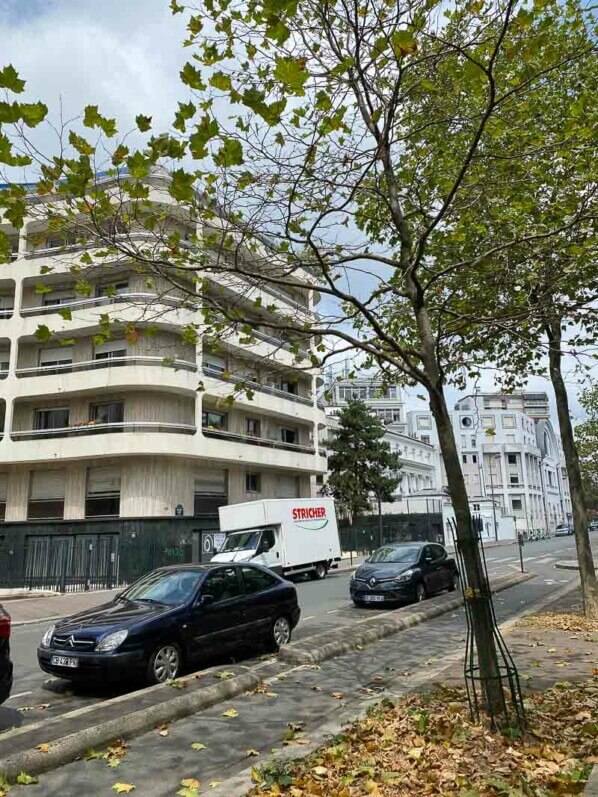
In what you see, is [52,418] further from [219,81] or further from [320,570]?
[219,81]

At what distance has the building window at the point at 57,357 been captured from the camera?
30.4 meters

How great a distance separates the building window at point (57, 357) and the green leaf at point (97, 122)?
2745 cm

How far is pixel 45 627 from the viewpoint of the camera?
47.9 ft

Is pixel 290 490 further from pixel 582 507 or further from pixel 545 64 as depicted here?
pixel 545 64

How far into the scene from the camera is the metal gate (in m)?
23.1

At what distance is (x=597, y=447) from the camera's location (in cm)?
3681

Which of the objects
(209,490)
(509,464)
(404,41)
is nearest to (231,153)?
(404,41)

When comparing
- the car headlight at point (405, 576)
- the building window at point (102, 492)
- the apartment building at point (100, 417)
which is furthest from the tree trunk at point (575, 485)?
the building window at point (102, 492)

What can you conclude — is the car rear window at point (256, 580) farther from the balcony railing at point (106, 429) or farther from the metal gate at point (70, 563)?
the balcony railing at point (106, 429)

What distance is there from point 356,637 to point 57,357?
82.4 feet

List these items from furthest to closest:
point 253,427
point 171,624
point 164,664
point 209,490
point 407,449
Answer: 1. point 407,449
2. point 253,427
3. point 209,490
4. point 171,624
5. point 164,664

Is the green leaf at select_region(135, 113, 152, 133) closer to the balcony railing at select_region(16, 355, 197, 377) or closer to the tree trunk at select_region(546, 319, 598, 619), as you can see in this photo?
the tree trunk at select_region(546, 319, 598, 619)

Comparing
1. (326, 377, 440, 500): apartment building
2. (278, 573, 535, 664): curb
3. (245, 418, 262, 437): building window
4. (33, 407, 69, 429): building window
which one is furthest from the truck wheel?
(326, 377, 440, 500): apartment building

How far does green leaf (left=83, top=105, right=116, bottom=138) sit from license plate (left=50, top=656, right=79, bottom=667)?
5675 mm
